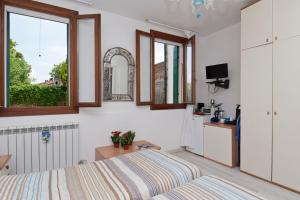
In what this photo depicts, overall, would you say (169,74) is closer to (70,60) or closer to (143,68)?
(143,68)

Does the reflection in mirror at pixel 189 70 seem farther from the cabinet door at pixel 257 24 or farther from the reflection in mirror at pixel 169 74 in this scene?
the cabinet door at pixel 257 24

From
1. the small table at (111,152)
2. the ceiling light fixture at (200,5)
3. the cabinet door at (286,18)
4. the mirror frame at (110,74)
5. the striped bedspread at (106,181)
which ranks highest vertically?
the ceiling light fixture at (200,5)

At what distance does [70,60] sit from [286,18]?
297 centimetres

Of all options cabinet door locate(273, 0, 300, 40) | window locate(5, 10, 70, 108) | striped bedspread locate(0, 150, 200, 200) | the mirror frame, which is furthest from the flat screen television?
window locate(5, 10, 70, 108)

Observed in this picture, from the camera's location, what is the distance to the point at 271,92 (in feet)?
7.99

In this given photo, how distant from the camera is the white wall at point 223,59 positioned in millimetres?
3473

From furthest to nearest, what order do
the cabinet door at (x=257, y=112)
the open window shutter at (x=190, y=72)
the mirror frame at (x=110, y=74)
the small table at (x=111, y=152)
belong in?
the open window shutter at (x=190, y=72) → the mirror frame at (x=110, y=74) → the cabinet door at (x=257, y=112) → the small table at (x=111, y=152)

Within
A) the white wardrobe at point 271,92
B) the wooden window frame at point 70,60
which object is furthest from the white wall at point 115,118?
the white wardrobe at point 271,92

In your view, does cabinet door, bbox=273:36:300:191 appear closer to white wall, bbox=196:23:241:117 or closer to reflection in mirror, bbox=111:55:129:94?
white wall, bbox=196:23:241:117

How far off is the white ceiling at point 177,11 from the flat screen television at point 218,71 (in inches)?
32.4

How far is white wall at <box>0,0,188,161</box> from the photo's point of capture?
106 inches

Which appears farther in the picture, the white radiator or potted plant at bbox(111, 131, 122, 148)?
potted plant at bbox(111, 131, 122, 148)

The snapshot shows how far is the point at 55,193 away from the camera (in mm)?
1091

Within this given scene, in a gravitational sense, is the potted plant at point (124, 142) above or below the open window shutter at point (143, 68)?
below
